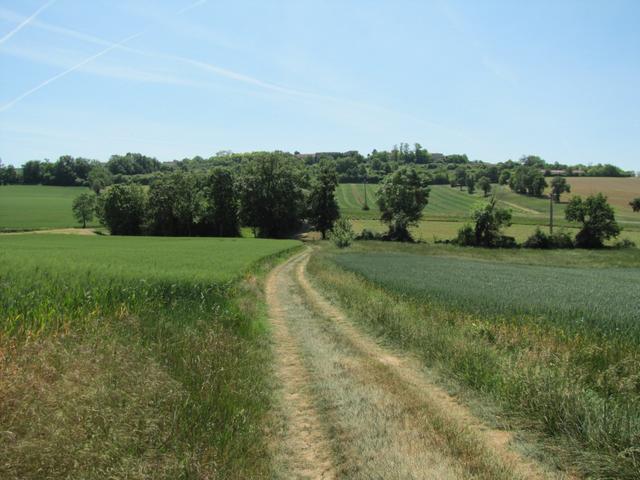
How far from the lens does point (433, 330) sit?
424 inches

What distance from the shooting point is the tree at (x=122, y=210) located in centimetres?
8694

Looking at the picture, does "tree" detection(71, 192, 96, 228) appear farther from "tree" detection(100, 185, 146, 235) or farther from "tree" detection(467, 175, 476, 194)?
"tree" detection(467, 175, 476, 194)

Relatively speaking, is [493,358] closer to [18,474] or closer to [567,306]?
[567,306]

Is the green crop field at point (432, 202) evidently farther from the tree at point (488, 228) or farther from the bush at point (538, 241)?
the bush at point (538, 241)

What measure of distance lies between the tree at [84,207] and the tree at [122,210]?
10.5 metres

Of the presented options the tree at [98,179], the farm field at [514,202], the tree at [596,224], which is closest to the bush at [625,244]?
the tree at [596,224]

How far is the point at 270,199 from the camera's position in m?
83.6

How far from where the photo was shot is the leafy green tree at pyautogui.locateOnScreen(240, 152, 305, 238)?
8350 centimetres

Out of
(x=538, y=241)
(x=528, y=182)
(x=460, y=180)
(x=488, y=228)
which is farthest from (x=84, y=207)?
(x=460, y=180)

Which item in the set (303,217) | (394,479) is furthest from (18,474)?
(303,217)

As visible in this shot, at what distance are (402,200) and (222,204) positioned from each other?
121ft

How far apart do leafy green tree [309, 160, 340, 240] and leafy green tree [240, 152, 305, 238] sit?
4.81m

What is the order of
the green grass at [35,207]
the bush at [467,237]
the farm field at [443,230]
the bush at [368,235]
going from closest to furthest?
the bush at [467,237], the farm field at [443,230], the bush at [368,235], the green grass at [35,207]

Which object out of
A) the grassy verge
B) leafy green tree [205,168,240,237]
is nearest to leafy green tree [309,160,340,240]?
leafy green tree [205,168,240,237]
